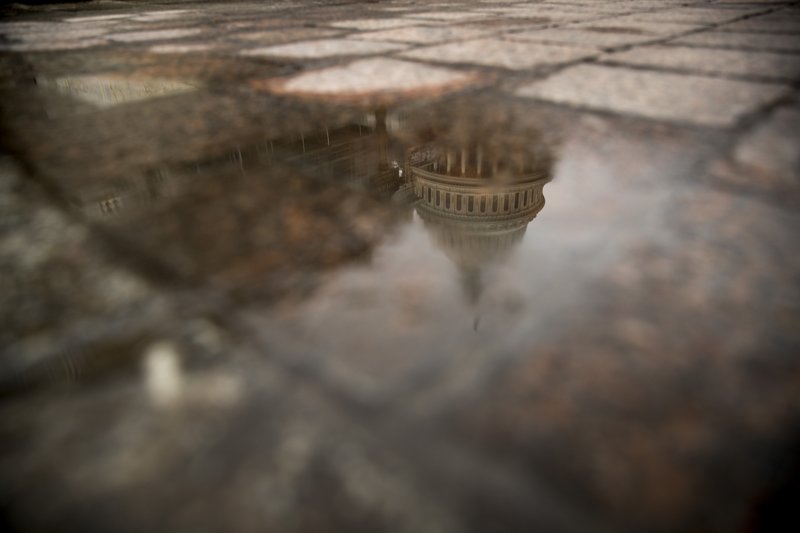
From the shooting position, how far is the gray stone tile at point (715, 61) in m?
1.53

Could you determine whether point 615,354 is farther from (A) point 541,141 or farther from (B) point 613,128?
(B) point 613,128

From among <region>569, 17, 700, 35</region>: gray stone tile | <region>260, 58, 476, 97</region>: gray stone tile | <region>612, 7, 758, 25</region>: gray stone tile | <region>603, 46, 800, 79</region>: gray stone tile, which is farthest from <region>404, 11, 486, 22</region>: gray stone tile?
<region>260, 58, 476, 97</region>: gray stone tile

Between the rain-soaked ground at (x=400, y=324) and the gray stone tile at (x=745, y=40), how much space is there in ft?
3.63

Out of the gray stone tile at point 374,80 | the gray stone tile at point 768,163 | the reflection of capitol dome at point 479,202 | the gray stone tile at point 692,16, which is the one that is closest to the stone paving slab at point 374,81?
the gray stone tile at point 374,80

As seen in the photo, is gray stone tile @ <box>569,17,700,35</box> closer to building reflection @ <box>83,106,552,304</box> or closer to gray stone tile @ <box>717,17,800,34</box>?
gray stone tile @ <box>717,17,800,34</box>

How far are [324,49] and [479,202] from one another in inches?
57.9

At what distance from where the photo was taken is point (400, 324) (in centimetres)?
50

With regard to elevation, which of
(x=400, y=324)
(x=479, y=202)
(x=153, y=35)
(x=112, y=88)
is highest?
(x=153, y=35)

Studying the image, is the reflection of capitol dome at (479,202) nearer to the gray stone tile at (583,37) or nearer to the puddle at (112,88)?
the puddle at (112,88)

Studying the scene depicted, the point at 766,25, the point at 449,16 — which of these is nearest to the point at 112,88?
the point at 449,16

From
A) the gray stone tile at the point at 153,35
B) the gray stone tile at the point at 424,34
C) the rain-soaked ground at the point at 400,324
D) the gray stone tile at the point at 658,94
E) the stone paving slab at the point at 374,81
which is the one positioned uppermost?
the gray stone tile at the point at 153,35

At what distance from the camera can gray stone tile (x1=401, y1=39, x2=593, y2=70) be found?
70.4 inches

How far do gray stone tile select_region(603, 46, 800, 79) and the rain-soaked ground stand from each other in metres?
0.48

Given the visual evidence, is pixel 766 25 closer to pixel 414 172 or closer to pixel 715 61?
pixel 715 61
